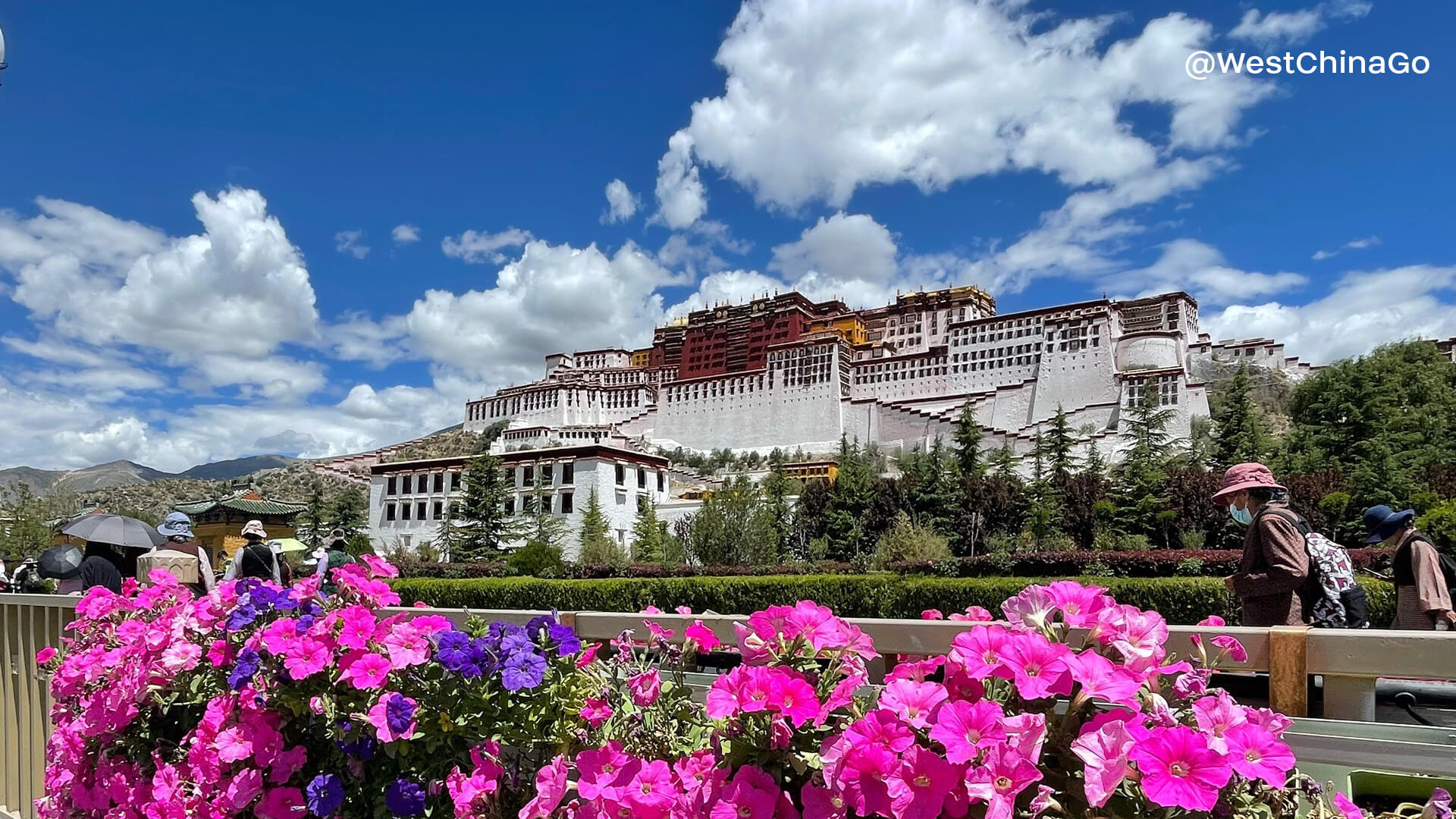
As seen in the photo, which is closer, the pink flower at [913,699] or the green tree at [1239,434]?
the pink flower at [913,699]

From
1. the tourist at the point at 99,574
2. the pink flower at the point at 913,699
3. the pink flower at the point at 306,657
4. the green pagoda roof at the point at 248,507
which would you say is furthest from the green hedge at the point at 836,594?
the green pagoda roof at the point at 248,507

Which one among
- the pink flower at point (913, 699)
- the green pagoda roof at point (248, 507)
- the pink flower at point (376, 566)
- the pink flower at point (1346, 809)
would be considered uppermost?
the pink flower at point (376, 566)

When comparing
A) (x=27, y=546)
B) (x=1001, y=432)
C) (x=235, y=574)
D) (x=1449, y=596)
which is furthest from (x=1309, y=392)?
(x=27, y=546)

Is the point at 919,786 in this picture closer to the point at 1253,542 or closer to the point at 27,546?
the point at 1253,542

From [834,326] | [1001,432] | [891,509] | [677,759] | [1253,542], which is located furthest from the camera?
[834,326]

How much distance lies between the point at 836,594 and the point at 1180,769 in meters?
14.2

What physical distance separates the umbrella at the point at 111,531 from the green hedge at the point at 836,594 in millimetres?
4580

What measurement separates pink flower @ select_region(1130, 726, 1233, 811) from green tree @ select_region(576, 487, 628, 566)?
1009 inches

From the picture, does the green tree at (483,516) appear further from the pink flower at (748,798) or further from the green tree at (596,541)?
the pink flower at (748,798)

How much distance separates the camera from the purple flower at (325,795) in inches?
86.7

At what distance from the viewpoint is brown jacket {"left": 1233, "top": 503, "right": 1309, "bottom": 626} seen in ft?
12.5

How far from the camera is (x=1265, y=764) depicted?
1201 mm

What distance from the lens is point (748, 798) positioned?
1.46 m

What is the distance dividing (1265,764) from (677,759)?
1030mm
